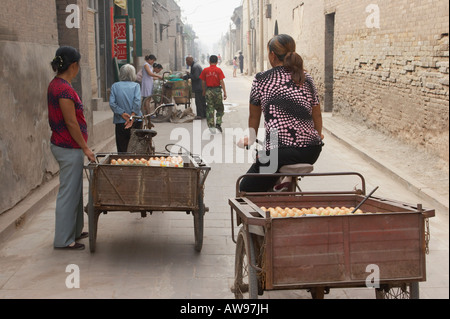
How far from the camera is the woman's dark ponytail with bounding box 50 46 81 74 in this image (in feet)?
18.2

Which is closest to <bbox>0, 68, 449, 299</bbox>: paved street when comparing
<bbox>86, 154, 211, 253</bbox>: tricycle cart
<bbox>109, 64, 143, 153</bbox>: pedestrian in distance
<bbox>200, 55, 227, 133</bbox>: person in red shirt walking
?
<bbox>86, 154, 211, 253</bbox>: tricycle cart

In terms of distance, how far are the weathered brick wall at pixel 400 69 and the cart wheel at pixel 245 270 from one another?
4032mm

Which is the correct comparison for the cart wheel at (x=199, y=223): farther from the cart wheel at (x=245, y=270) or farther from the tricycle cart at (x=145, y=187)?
the cart wheel at (x=245, y=270)

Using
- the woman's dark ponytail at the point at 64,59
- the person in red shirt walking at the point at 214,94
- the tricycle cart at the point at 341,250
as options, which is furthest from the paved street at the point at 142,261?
the person in red shirt walking at the point at 214,94

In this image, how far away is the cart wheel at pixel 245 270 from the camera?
3549mm

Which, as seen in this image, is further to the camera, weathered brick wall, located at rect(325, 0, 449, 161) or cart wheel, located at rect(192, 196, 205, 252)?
weathered brick wall, located at rect(325, 0, 449, 161)

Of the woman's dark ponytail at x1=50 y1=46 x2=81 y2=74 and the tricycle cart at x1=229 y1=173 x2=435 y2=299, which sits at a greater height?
the woman's dark ponytail at x1=50 y1=46 x2=81 y2=74

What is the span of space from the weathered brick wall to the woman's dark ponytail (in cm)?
436

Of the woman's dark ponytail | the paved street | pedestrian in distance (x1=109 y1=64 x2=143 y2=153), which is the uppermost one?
the woman's dark ponytail

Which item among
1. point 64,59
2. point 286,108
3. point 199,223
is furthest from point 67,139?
point 286,108

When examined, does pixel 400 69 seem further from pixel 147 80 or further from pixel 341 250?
pixel 341 250

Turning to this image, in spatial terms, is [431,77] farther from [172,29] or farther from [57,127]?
[172,29]

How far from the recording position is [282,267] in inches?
129

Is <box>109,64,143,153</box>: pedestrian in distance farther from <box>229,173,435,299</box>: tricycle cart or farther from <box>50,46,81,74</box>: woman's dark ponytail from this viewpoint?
<box>229,173,435,299</box>: tricycle cart
